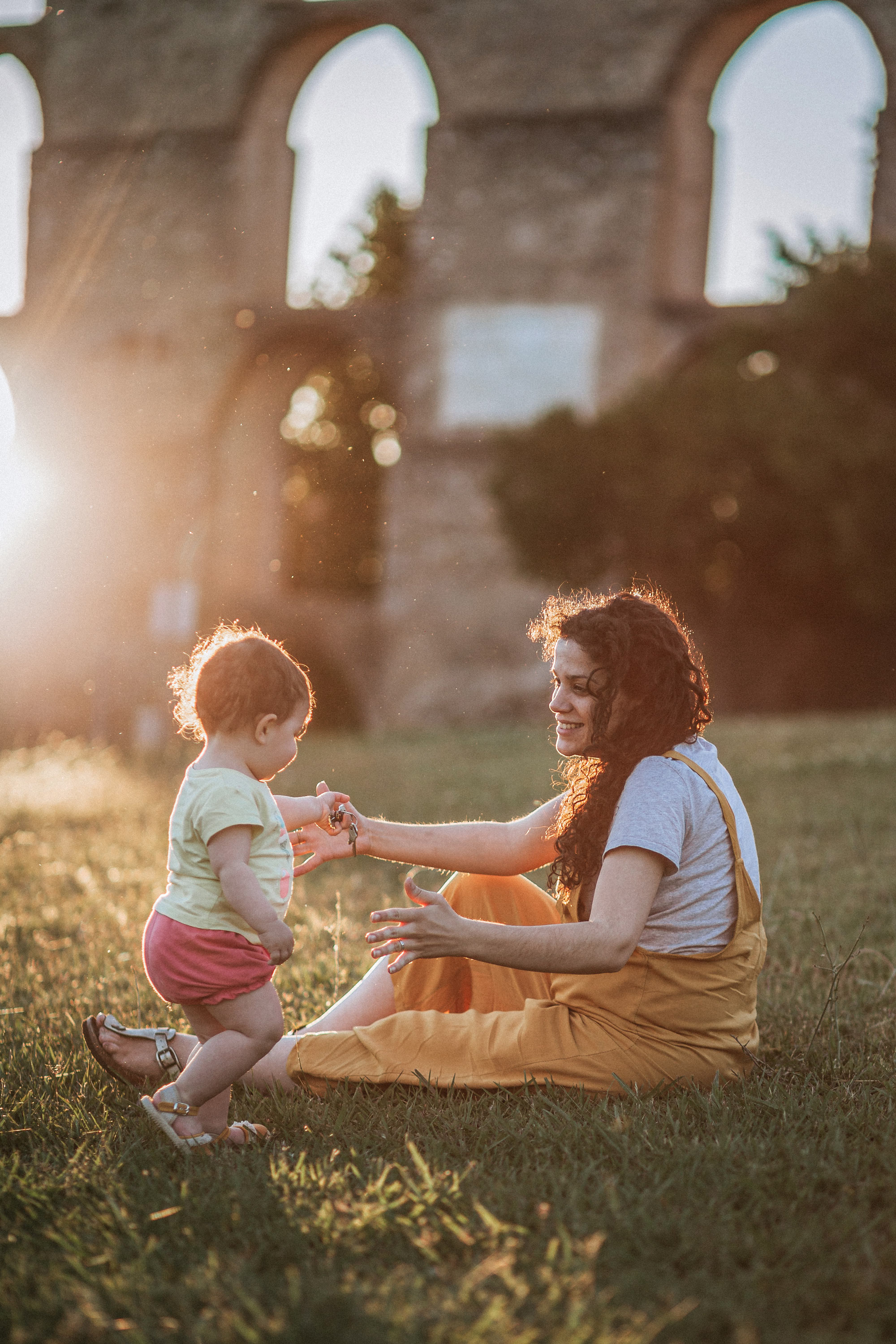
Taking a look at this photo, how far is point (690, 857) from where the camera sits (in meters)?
2.57

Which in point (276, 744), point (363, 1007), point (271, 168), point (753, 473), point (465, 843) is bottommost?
point (363, 1007)

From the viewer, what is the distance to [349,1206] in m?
2.06

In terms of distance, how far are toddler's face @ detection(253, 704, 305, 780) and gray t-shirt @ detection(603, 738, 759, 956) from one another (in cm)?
67

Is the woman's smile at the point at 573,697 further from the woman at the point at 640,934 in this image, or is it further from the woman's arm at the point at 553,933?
the woman's arm at the point at 553,933

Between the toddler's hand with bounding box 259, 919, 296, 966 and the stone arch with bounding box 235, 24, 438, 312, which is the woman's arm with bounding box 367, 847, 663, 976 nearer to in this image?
the toddler's hand with bounding box 259, 919, 296, 966

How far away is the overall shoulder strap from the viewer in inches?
101

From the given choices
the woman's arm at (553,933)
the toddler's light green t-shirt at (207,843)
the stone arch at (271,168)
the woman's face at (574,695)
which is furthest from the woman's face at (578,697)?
the stone arch at (271,168)

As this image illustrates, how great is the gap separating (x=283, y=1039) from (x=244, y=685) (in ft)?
3.02

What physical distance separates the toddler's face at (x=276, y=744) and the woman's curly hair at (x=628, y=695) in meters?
0.62

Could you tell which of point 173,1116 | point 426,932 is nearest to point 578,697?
point 426,932

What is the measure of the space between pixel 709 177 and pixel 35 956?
635 inches

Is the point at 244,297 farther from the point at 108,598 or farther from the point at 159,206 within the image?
the point at 108,598

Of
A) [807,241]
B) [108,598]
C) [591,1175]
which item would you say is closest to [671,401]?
[807,241]

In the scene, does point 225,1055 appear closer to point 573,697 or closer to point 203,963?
point 203,963
